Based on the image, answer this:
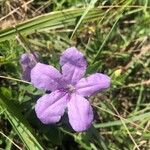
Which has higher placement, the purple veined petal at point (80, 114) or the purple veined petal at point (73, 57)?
the purple veined petal at point (73, 57)

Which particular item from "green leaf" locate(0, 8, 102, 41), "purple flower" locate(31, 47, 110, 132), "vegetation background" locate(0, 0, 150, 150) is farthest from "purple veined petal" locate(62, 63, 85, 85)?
"green leaf" locate(0, 8, 102, 41)

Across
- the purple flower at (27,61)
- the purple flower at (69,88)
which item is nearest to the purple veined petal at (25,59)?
the purple flower at (27,61)

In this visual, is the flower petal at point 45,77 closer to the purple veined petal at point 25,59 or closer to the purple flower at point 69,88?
the purple flower at point 69,88

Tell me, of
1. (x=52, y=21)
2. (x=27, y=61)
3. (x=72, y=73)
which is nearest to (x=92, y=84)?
(x=72, y=73)

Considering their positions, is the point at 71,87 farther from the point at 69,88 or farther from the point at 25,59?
the point at 25,59

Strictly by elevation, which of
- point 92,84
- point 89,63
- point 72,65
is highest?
point 72,65

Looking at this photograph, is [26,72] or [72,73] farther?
[26,72]

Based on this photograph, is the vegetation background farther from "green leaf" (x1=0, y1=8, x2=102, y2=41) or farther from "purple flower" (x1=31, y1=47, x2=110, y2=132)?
"purple flower" (x1=31, y1=47, x2=110, y2=132)
